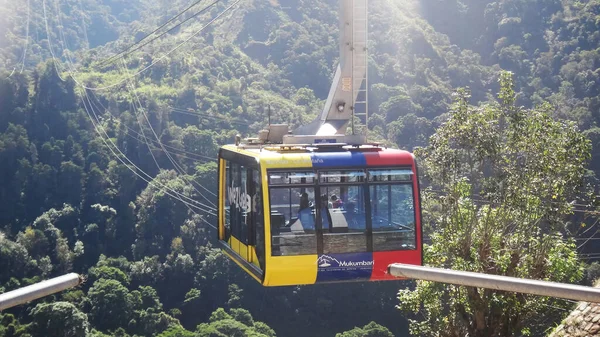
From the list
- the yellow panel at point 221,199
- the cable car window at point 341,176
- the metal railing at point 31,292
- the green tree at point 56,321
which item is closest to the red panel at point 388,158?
the cable car window at point 341,176

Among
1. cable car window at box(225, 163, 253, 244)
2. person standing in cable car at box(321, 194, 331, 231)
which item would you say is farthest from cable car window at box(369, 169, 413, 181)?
cable car window at box(225, 163, 253, 244)

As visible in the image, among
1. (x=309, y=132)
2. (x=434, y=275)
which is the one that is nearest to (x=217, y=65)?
(x=309, y=132)

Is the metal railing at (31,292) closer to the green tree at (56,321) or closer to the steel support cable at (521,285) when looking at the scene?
the steel support cable at (521,285)

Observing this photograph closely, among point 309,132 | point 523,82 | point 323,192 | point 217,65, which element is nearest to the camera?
point 323,192

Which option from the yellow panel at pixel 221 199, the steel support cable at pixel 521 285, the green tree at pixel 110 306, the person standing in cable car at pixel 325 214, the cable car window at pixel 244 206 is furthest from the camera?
the green tree at pixel 110 306

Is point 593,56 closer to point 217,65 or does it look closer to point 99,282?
point 217,65

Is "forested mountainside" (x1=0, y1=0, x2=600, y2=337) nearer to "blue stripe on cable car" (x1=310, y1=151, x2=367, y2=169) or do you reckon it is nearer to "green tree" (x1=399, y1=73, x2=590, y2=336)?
"green tree" (x1=399, y1=73, x2=590, y2=336)
